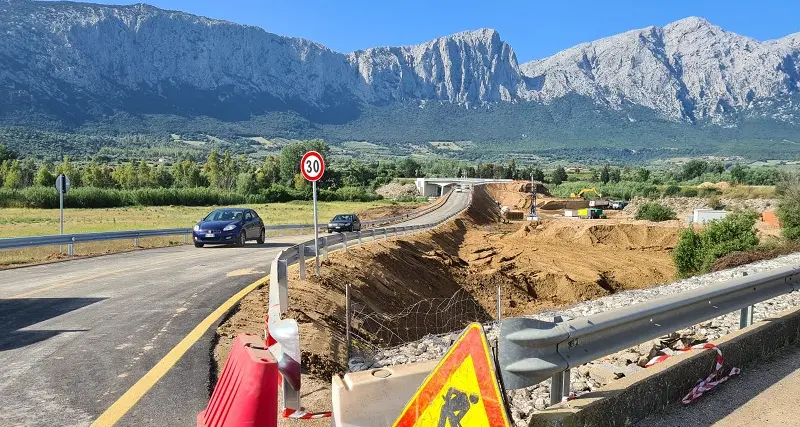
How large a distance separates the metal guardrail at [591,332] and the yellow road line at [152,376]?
3.20 m

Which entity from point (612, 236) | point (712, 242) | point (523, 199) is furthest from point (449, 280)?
point (523, 199)

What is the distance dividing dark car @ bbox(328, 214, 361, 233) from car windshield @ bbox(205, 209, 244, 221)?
15623mm

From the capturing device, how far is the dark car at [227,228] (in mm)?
23781

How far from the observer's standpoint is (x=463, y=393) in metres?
3.62

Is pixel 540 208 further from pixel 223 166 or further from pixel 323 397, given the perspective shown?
pixel 323 397

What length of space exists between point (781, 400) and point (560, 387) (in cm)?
241

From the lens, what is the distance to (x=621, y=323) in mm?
5078

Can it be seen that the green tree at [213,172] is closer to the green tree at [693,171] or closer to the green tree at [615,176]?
the green tree at [615,176]

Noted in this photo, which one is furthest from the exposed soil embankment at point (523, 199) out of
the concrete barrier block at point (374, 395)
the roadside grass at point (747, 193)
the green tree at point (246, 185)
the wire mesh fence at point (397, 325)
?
the concrete barrier block at point (374, 395)

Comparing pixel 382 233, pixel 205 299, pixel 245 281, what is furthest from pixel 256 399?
pixel 382 233

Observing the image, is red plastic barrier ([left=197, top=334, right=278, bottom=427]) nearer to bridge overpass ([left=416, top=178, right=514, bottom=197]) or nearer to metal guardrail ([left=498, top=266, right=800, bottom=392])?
metal guardrail ([left=498, top=266, right=800, bottom=392])

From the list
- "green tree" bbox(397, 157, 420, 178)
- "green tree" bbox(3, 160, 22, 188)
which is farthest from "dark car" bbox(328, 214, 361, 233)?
"green tree" bbox(397, 157, 420, 178)

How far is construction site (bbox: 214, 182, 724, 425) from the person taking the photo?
9.18m

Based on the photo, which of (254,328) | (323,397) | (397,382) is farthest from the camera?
(254,328)
